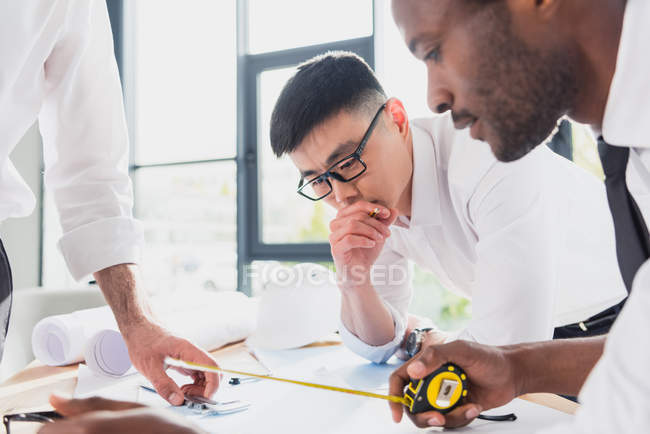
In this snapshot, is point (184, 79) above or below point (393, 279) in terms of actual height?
above

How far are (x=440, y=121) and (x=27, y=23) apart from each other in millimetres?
1168

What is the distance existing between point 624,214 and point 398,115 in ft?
2.62

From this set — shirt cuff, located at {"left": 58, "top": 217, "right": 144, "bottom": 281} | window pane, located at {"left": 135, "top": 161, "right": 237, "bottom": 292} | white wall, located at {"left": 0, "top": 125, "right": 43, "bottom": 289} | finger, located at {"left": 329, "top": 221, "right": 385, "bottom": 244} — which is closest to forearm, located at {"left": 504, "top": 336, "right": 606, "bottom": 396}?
finger, located at {"left": 329, "top": 221, "right": 385, "bottom": 244}

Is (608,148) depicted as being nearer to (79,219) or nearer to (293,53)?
(79,219)

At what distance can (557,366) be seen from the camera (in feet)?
2.95

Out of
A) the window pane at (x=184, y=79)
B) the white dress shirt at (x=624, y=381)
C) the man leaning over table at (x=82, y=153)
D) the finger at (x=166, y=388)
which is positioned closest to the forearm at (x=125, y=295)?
the man leaning over table at (x=82, y=153)

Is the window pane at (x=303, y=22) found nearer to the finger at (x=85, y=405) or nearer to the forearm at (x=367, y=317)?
the forearm at (x=367, y=317)

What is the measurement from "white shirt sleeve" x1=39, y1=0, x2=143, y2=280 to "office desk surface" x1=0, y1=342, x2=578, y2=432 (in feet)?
0.87

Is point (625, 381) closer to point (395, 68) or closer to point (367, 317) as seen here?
point (367, 317)

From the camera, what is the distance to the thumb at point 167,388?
98 cm

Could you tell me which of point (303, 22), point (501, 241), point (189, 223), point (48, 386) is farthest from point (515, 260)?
point (189, 223)

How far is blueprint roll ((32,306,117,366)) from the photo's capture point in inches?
51.9

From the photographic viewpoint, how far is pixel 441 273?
1.73 meters

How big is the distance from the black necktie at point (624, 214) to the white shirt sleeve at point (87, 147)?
103 centimetres
